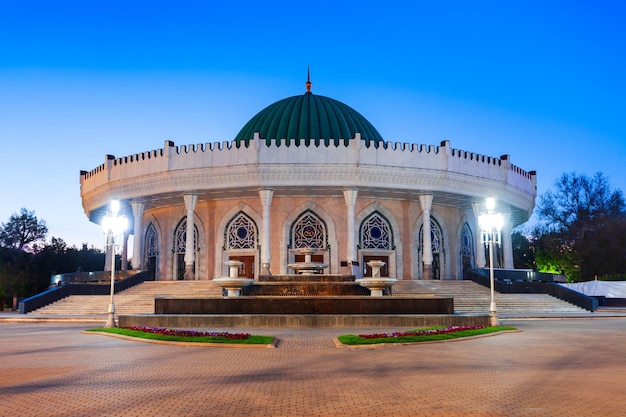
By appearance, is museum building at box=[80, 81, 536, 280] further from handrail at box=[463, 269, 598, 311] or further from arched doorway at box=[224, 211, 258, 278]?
handrail at box=[463, 269, 598, 311]

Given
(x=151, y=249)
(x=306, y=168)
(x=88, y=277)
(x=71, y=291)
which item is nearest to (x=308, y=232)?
(x=306, y=168)

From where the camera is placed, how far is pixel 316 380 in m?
7.89

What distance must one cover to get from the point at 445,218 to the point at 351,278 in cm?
1507

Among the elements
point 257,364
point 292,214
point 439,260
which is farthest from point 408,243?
point 257,364

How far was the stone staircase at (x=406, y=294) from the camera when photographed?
2508 cm

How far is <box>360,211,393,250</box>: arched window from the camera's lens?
3478 centimetres

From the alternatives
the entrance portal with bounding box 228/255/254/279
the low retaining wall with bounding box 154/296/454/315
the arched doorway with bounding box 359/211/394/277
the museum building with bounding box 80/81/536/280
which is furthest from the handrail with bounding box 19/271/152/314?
the arched doorway with bounding box 359/211/394/277

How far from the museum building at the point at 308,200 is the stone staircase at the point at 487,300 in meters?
2.82

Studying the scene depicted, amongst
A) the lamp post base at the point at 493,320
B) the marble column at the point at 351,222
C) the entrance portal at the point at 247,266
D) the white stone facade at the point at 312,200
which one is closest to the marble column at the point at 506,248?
the white stone facade at the point at 312,200

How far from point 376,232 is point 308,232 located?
4.08 meters

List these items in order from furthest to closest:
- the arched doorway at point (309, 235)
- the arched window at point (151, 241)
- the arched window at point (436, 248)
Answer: the arched window at point (151, 241) < the arched window at point (436, 248) < the arched doorway at point (309, 235)

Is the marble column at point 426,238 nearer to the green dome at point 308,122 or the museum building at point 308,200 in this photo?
the museum building at point 308,200

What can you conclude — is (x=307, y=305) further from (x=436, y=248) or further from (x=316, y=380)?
(x=436, y=248)

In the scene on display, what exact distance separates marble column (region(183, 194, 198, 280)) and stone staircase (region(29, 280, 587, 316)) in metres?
1.65
